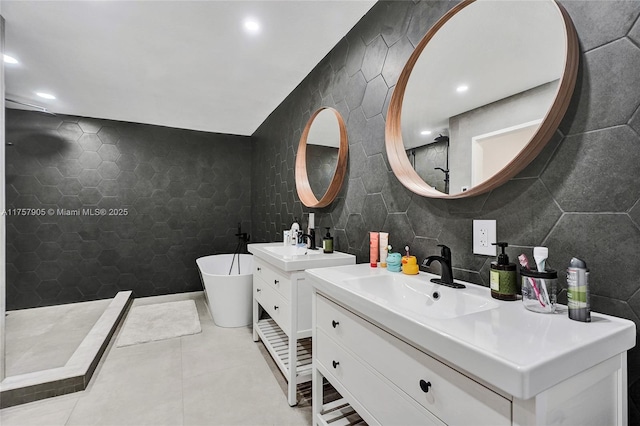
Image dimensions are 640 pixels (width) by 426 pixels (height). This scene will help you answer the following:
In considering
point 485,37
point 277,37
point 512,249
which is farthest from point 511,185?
point 277,37

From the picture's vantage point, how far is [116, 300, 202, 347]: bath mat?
2.72 m

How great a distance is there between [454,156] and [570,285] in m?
0.66

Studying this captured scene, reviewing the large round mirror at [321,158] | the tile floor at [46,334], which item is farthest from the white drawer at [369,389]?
the tile floor at [46,334]

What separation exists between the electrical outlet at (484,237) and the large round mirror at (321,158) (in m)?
1.08

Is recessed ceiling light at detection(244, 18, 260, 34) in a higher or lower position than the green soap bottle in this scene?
higher

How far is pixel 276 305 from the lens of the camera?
2.00 meters

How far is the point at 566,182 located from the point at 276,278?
5.35ft

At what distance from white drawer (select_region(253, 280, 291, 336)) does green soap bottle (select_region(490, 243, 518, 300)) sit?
1.16 meters

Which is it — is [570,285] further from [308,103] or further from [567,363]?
[308,103]

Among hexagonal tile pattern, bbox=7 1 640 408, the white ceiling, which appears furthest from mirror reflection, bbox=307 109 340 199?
the white ceiling

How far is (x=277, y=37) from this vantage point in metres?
2.07

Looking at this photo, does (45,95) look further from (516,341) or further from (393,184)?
(516,341)

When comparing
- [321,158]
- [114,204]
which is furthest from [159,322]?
[321,158]

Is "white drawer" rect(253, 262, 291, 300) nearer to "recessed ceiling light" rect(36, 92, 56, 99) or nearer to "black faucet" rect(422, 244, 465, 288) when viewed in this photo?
"black faucet" rect(422, 244, 465, 288)
